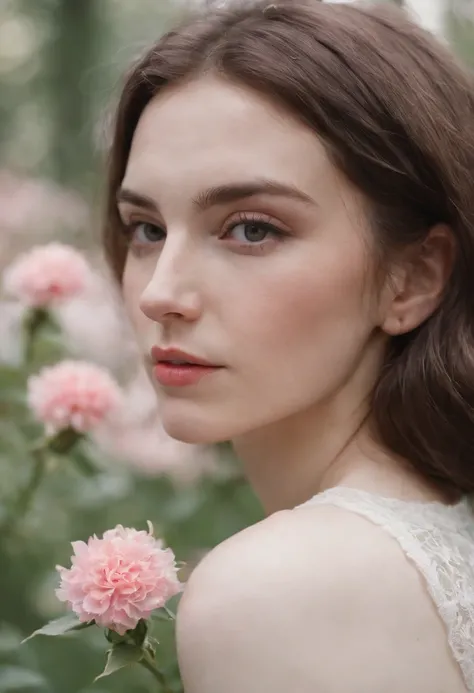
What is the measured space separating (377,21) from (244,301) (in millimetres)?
281

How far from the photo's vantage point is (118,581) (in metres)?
0.63

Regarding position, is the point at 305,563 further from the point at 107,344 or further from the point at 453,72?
the point at 107,344

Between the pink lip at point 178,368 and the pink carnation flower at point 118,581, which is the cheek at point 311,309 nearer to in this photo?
the pink lip at point 178,368

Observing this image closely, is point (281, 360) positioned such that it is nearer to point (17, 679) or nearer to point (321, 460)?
point (321, 460)

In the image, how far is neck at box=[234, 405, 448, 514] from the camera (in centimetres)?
72

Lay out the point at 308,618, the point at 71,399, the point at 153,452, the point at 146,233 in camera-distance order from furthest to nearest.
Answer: the point at 153,452 → the point at 71,399 → the point at 146,233 → the point at 308,618

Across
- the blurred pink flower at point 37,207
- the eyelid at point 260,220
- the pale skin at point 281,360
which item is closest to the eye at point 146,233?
the pale skin at point 281,360

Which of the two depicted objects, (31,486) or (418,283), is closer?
(418,283)

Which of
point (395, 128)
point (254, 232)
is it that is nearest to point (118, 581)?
point (254, 232)

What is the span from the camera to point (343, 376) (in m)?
0.74

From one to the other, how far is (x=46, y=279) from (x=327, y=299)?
407 millimetres

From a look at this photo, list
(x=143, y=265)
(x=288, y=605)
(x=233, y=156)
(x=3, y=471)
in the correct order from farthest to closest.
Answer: (x=3, y=471), (x=143, y=265), (x=233, y=156), (x=288, y=605)

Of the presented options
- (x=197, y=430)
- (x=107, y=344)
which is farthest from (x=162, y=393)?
(x=107, y=344)

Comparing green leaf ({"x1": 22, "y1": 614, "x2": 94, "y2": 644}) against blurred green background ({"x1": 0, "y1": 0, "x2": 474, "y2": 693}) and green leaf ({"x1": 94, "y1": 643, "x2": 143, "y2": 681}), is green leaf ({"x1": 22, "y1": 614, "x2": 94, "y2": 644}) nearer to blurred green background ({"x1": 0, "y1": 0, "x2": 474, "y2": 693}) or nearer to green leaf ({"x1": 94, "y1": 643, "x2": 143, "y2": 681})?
green leaf ({"x1": 94, "y1": 643, "x2": 143, "y2": 681})
